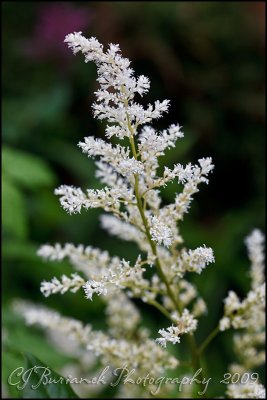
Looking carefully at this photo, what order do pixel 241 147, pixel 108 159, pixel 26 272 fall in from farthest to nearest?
pixel 241 147 → pixel 26 272 → pixel 108 159

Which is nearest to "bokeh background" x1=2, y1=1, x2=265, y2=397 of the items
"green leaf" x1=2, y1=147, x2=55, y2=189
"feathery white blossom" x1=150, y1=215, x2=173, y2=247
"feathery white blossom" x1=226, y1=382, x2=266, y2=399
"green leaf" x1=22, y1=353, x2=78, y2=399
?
"green leaf" x1=2, y1=147, x2=55, y2=189

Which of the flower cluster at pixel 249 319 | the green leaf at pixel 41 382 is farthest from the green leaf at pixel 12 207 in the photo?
the green leaf at pixel 41 382

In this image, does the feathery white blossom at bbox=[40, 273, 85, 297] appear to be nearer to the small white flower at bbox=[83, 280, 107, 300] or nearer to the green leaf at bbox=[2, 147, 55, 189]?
the small white flower at bbox=[83, 280, 107, 300]

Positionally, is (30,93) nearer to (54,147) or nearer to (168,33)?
(54,147)

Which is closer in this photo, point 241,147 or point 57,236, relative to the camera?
point 57,236

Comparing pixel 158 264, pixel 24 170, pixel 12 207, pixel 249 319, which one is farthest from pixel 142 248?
pixel 24 170

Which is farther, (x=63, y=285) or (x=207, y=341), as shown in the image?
(x=207, y=341)

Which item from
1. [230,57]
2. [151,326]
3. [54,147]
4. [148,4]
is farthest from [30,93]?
[151,326]

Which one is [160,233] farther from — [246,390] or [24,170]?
[24,170]
